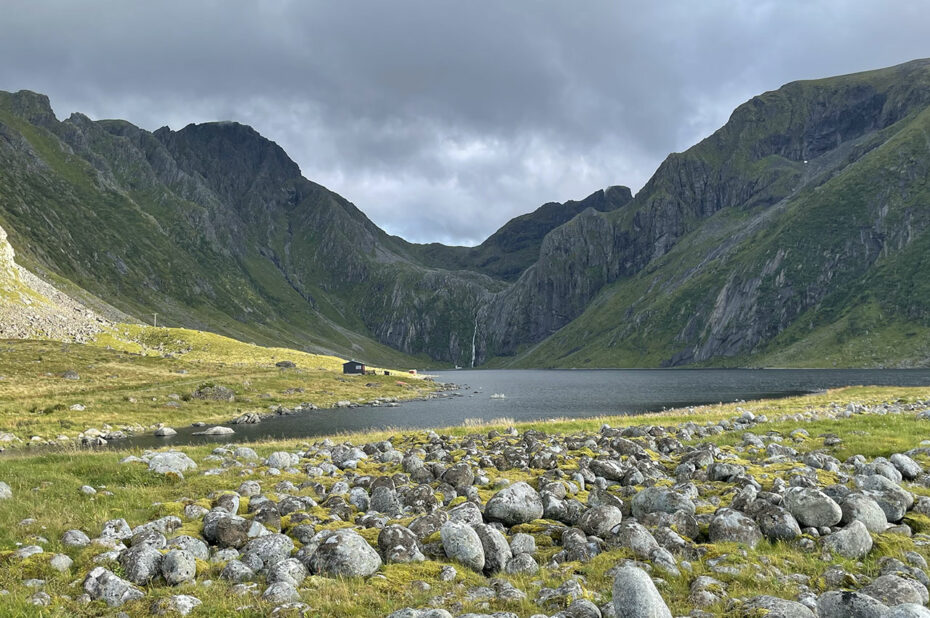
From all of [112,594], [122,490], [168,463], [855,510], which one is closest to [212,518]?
[112,594]

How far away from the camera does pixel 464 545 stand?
37.5 feet

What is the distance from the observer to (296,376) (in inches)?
4161

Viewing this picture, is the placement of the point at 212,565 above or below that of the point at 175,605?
below

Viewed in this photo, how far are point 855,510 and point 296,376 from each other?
340 feet

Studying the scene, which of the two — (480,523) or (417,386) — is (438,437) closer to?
(480,523)

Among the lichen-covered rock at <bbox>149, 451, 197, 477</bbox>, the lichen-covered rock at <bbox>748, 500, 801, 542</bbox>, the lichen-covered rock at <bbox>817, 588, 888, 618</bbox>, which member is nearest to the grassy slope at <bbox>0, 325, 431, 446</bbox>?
the lichen-covered rock at <bbox>149, 451, 197, 477</bbox>

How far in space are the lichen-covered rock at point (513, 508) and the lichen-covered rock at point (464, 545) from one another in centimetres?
261

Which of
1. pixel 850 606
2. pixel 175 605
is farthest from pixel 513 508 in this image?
pixel 175 605

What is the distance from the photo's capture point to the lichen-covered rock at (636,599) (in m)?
8.17

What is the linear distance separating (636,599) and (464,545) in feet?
14.0

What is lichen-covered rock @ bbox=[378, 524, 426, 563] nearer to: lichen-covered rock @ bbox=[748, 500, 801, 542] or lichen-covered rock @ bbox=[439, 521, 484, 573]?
lichen-covered rock @ bbox=[439, 521, 484, 573]

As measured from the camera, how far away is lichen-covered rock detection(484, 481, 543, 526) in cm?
1421

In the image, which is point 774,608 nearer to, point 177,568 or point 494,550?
point 494,550

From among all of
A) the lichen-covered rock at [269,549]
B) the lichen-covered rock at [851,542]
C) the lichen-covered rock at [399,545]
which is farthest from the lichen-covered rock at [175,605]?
the lichen-covered rock at [851,542]
